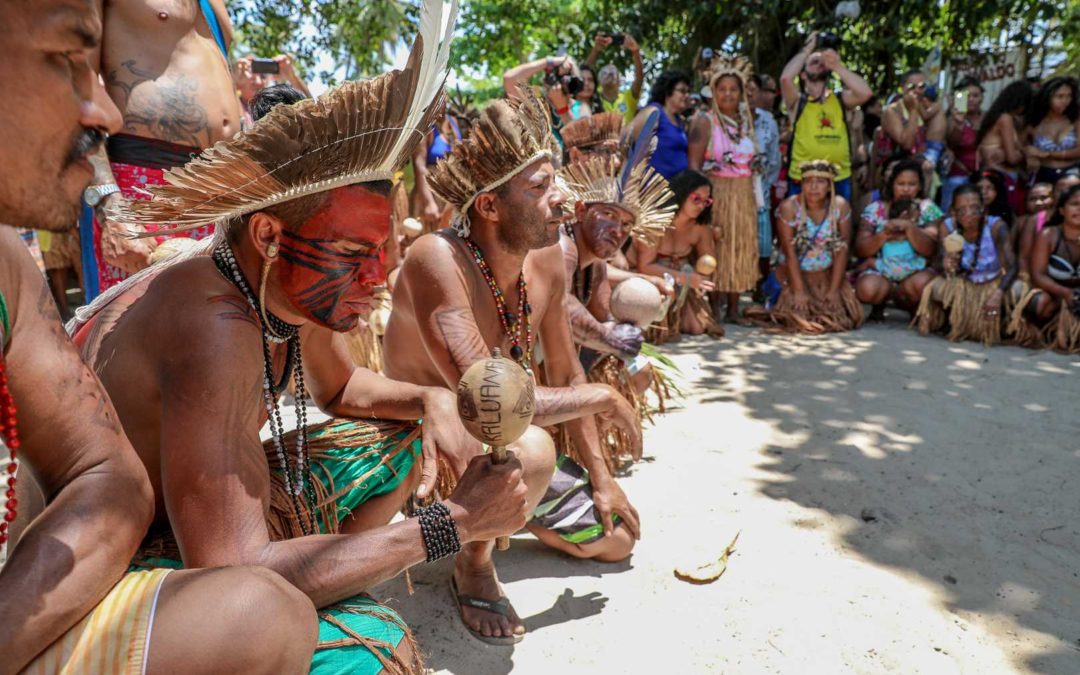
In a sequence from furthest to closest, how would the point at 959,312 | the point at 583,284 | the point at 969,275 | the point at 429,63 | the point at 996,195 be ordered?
the point at 996,195 → the point at 969,275 → the point at 959,312 → the point at 583,284 → the point at 429,63

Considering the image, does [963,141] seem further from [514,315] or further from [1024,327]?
[514,315]

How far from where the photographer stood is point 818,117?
8.12 m

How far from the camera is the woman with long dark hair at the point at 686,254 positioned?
7113mm

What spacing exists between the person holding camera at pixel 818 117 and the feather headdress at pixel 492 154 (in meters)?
5.98

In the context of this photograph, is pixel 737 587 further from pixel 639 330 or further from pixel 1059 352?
pixel 1059 352

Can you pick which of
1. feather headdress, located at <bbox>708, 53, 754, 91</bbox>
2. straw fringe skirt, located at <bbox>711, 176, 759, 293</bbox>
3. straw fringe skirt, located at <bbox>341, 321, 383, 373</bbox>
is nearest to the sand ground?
straw fringe skirt, located at <bbox>341, 321, 383, 373</bbox>

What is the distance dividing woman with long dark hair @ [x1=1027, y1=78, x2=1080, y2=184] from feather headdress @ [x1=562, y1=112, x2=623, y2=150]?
5.89 meters

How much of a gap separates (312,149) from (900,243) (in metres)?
7.35

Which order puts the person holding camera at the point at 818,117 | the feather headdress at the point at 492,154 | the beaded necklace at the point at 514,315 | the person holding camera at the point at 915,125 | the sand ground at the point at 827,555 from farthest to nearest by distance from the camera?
the person holding camera at the point at 915,125 < the person holding camera at the point at 818,117 < the beaded necklace at the point at 514,315 < the feather headdress at the point at 492,154 < the sand ground at the point at 827,555

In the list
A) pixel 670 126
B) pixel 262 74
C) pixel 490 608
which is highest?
pixel 262 74

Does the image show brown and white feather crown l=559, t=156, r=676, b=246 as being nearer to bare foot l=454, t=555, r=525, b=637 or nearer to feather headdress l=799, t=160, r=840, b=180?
bare foot l=454, t=555, r=525, b=637

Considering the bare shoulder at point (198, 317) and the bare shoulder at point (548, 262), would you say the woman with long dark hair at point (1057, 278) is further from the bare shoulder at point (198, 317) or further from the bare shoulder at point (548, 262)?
the bare shoulder at point (198, 317)

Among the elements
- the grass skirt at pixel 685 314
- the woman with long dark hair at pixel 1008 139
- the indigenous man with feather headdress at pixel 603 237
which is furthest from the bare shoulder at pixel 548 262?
the woman with long dark hair at pixel 1008 139

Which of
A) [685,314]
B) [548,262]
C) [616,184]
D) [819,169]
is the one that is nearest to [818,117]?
[819,169]
